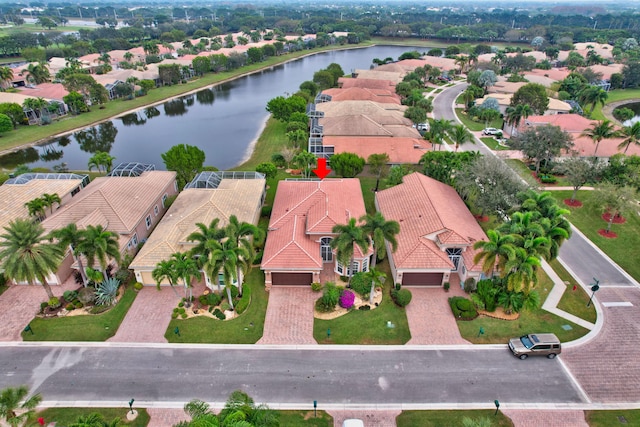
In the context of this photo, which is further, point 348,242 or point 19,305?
point 19,305

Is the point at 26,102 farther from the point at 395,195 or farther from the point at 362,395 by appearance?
the point at 362,395

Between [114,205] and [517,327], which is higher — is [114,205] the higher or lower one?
the higher one

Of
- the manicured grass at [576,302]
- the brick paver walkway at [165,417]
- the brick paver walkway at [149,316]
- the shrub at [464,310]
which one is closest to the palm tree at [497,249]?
the shrub at [464,310]

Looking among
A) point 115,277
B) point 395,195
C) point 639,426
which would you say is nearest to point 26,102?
point 115,277

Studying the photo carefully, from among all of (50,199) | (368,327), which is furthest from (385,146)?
(50,199)

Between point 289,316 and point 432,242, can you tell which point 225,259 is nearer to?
point 289,316

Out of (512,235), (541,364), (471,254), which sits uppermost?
(512,235)

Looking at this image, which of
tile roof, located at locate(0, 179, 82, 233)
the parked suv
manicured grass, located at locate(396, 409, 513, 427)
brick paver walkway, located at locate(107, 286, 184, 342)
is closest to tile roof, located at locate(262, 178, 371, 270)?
brick paver walkway, located at locate(107, 286, 184, 342)
